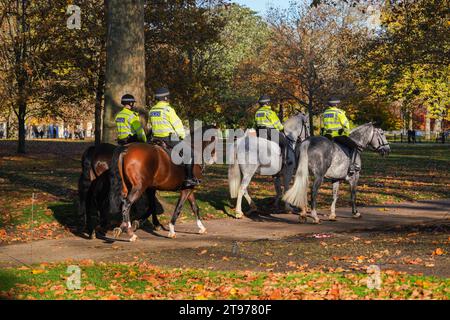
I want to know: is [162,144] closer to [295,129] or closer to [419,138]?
[295,129]

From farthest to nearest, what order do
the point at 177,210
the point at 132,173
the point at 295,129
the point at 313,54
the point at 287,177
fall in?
the point at 313,54 → the point at 295,129 → the point at 287,177 → the point at 177,210 → the point at 132,173

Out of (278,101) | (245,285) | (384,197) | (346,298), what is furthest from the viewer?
(278,101)

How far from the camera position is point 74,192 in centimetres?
2180

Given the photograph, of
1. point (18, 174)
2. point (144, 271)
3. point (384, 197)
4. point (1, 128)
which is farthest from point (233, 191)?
point (1, 128)

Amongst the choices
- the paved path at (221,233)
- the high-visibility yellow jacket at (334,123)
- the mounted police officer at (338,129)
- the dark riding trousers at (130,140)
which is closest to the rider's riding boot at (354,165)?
the mounted police officer at (338,129)

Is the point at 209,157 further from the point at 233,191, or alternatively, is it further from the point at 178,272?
the point at 178,272

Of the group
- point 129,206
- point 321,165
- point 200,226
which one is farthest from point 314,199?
point 129,206

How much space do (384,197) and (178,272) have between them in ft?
43.5

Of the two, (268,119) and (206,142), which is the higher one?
(268,119)

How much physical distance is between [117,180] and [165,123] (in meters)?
1.74

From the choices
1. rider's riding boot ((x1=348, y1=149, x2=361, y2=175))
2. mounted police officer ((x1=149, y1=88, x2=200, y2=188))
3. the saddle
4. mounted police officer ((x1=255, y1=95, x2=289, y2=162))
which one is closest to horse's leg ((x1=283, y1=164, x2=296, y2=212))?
mounted police officer ((x1=255, y1=95, x2=289, y2=162))

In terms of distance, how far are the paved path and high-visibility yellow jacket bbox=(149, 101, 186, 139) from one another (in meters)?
2.13

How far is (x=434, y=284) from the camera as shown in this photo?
9.23 m

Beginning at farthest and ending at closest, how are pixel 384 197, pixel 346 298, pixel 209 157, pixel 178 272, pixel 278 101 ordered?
pixel 278 101 < pixel 384 197 < pixel 209 157 < pixel 178 272 < pixel 346 298
